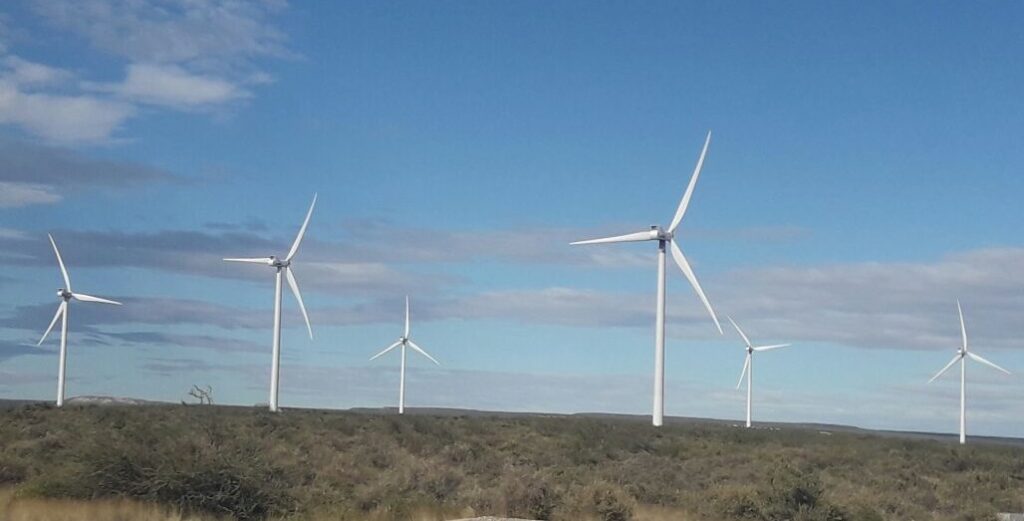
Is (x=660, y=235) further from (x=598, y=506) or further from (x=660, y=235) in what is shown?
Answer: (x=598, y=506)

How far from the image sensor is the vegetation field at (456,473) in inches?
803

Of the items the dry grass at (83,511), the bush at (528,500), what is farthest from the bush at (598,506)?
the dry grass at (83,511)

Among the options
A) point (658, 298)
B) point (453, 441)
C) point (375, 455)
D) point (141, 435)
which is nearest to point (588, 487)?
point (141, 435)

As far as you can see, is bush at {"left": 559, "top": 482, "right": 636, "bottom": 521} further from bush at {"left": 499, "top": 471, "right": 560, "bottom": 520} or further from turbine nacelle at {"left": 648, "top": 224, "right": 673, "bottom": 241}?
turbine nacelle at {"left": 648, "top": 224, "right": 673, "bottom": 241}

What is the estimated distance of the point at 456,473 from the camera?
102 feet

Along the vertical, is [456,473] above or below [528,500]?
below

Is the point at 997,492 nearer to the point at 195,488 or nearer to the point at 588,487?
the point at 588,487

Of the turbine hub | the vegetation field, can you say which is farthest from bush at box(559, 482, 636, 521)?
the turbine hub

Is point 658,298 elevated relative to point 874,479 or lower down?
elevated

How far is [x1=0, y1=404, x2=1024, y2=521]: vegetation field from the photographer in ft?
66.9

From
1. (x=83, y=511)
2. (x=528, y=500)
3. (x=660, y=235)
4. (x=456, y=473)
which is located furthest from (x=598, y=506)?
(x=660, y=235)

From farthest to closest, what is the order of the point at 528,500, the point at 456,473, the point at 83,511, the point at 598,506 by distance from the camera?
the point at 456,473 → the point at 528,500 → the point at 598,506 → the point at 83,511

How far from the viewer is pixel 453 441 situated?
43.7 m

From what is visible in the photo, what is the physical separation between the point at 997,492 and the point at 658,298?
19.4 m
